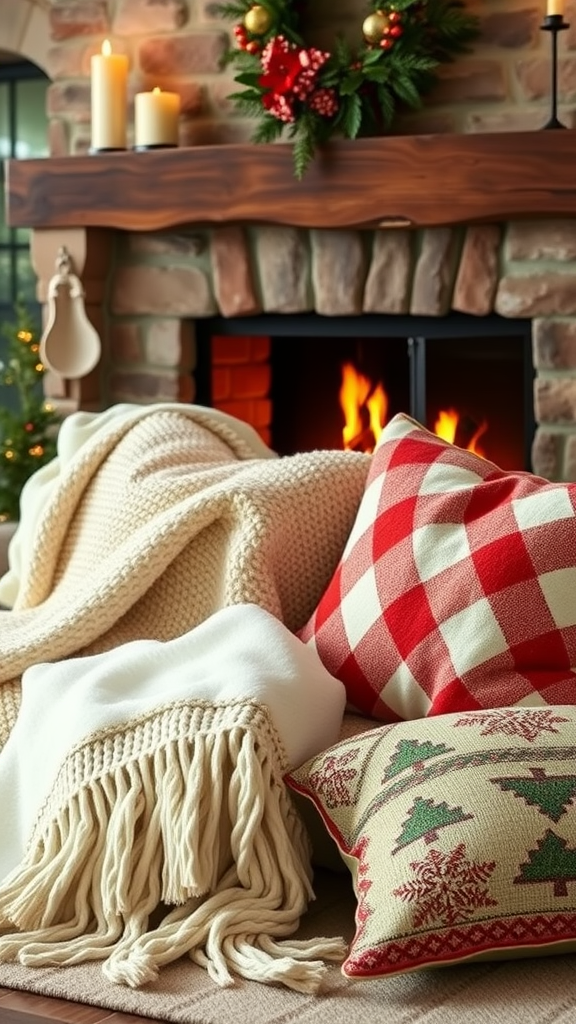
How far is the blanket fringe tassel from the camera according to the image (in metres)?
1.34

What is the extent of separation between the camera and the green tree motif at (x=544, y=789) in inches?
50.5

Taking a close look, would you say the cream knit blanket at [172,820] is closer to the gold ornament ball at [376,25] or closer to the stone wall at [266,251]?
the stone wall at [266,251]

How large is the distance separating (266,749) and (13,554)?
40.4 inches

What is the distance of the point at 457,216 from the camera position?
3.26 metres

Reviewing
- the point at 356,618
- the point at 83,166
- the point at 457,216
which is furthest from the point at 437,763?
the point at 83,166

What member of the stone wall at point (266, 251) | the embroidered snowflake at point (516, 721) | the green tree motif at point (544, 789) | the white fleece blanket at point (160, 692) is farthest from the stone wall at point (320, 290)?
the green tree motif at point (544, 789)

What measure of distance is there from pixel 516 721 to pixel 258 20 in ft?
7.95

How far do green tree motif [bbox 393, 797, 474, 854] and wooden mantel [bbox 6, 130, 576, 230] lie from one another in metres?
2.08

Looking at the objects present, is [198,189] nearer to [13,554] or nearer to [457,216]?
[457,216]

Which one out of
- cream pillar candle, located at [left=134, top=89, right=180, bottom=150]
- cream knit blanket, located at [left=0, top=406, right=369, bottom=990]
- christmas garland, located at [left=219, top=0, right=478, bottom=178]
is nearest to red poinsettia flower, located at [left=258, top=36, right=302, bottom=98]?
christmas garland, located at [left=219, top=0, right=478, bottom=178]

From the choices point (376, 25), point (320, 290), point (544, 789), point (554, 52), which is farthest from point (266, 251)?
point (544, 789)

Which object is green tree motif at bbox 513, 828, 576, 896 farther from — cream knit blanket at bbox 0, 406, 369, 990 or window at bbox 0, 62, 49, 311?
window at bbox 0, 62, 49, 311

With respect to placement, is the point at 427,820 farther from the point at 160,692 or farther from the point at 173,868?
the point at 160,692

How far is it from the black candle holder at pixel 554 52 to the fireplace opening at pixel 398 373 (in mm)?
458
